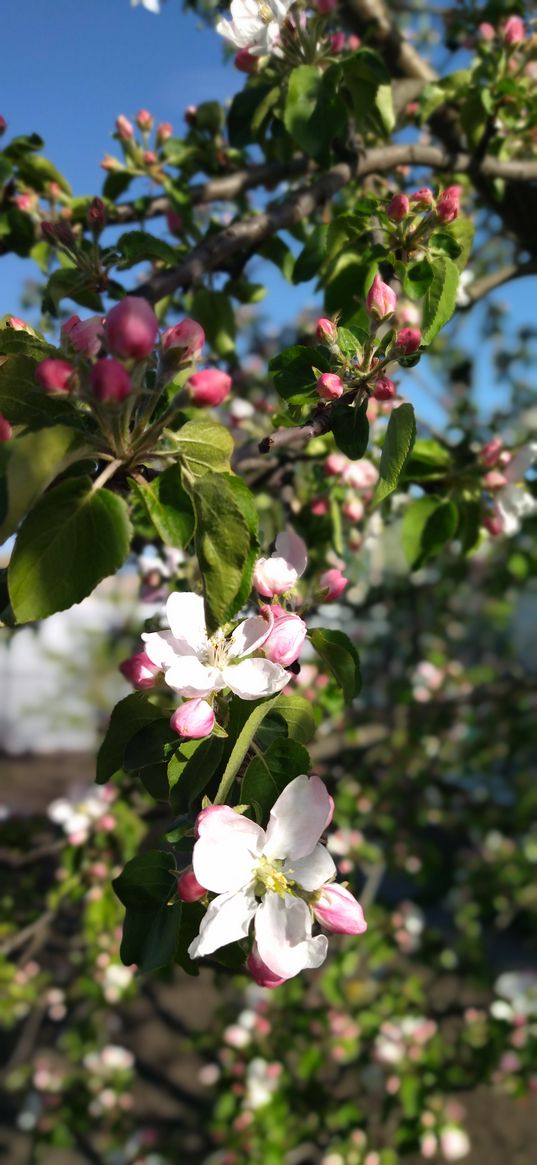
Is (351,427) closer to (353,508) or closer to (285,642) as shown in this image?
(285,642)

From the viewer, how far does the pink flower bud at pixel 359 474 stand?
1277mm

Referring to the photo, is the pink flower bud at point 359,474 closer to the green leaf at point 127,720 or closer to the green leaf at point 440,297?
the green leaf at point 440,297

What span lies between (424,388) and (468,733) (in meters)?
2.05

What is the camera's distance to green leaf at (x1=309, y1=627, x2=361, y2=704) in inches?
29.6

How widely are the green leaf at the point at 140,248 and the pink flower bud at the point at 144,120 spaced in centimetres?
67

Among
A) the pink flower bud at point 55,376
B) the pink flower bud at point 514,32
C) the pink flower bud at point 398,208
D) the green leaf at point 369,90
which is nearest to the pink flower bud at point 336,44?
the green leaf at point 369,90

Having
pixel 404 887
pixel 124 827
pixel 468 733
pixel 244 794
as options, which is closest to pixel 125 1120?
pixel 124 827

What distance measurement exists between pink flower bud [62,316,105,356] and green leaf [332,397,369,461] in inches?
8.7

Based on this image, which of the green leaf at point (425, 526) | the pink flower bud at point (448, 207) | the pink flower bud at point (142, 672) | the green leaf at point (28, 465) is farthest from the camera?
the green leaf at point (425, 526)

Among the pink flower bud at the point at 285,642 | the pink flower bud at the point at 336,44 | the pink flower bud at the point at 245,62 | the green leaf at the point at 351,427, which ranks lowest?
the pink flower bud at the point at 285,642

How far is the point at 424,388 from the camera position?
2764 mm

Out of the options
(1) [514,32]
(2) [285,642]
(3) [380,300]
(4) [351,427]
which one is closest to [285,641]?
(2) [285,642]

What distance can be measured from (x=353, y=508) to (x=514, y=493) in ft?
0.84

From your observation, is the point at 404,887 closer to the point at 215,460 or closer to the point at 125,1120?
the point at 125,1120
